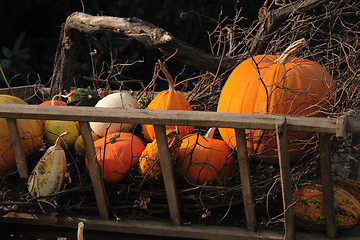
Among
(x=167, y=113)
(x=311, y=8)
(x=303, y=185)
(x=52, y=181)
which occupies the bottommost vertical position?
(x=303, y=185)

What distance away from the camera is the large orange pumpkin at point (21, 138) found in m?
1.65

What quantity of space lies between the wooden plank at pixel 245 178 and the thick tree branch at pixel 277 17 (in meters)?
0.64

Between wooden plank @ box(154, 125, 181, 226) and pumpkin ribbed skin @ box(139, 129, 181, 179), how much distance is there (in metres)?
0.11

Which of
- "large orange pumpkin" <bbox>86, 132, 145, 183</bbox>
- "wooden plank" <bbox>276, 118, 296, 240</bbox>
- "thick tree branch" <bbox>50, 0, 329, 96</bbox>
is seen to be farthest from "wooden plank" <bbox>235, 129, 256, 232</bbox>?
"thick tree branch" <bbox>50, 0, 329, 96</bbox>

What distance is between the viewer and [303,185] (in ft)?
5.10

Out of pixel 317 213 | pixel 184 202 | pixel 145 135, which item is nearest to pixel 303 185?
pixel 317 213

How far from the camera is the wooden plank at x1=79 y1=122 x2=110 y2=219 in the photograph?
4.70 feet

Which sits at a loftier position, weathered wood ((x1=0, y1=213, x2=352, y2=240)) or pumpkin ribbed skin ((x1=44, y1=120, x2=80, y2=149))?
pumpkin ribbed skin ((x1=44, y1=120, x2=80, y2=149))

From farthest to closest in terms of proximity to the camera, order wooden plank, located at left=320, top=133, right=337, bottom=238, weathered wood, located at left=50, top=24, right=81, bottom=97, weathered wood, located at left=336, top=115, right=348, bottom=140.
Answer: weathered wood, located at left=50, top=24, right=81, bottom=97 < wooden plank, located at left=320, top=133, right=337, bottom=238 < weathered wood, located at left=336, top=115, right=348, bottom=140

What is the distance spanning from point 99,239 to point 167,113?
606 mm

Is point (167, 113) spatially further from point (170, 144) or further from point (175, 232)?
point (175, 232)

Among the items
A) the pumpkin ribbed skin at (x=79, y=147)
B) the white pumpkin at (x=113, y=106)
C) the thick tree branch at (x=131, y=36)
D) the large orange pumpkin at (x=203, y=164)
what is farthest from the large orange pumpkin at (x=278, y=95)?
the pumpkin ribbed skin at (x=79, y=147)

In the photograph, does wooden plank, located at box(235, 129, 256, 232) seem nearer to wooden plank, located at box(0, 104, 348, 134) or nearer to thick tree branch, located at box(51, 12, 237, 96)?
wooden plank, located at box(0, 104, 348, 134)

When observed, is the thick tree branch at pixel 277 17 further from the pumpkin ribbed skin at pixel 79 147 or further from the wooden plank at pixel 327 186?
the pumpkin ribbed skin at pixel 79 147
